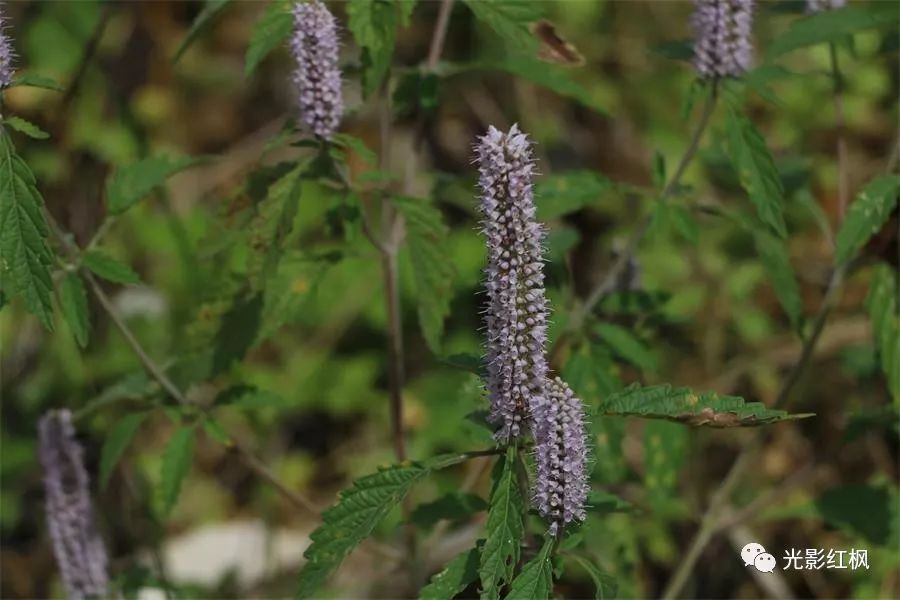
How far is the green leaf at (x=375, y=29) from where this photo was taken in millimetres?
2896

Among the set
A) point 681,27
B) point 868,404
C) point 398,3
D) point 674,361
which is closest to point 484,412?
point 398,3

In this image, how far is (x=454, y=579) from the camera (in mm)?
2510

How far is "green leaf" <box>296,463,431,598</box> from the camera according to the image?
2.39 m

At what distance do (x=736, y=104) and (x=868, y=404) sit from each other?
6.87ft

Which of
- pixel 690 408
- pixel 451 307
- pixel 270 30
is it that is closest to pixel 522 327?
pixel 690 408

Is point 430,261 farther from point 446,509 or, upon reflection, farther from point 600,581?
point 600,581

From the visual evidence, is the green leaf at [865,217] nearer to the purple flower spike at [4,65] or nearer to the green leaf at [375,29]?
the green leaf at [375,29]

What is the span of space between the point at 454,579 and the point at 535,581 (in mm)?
311

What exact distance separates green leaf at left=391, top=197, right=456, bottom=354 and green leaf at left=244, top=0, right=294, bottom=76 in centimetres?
52

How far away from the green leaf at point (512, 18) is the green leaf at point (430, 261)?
48 centimetres

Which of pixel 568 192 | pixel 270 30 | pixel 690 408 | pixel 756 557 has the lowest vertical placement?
pixel 756 557

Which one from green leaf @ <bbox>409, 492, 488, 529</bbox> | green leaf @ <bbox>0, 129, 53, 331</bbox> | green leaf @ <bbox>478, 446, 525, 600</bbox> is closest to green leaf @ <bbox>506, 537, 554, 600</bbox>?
green leaf @ <bbox>478, 446, 525, 600</bbox>

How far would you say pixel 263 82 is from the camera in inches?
288

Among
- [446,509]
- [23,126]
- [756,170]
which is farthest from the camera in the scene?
[756,170]
